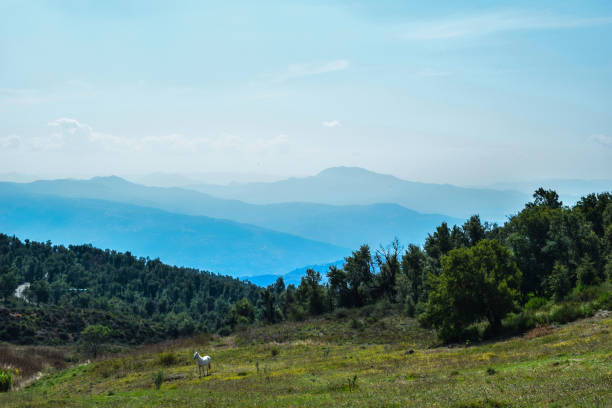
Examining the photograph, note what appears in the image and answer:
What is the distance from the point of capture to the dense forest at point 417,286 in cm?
4381

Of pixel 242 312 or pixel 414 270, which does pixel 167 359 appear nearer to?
pixel 414 270

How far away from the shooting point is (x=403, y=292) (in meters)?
82.8

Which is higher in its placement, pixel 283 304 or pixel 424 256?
pixel 424 256

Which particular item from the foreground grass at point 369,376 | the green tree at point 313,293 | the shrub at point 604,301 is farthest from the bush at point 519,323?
the green tree at point 313,293

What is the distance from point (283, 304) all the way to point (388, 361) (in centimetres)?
8572

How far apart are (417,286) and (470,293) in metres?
37.7

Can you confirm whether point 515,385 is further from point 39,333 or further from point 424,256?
point 39,333

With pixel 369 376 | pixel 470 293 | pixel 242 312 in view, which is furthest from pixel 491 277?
pixel 242 312

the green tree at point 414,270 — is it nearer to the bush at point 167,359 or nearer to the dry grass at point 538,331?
the dry grass at point 538,331

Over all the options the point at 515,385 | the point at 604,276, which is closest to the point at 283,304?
the point at 604,276

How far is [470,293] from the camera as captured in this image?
43188 millimetres

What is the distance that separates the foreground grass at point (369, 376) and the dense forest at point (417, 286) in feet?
17.5

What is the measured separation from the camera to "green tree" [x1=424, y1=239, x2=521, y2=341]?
4278 cm

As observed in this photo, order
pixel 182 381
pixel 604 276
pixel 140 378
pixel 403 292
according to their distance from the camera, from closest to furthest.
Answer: pixel 182 381
pixel 140 378
pixel 604 276
pixel 403 292
